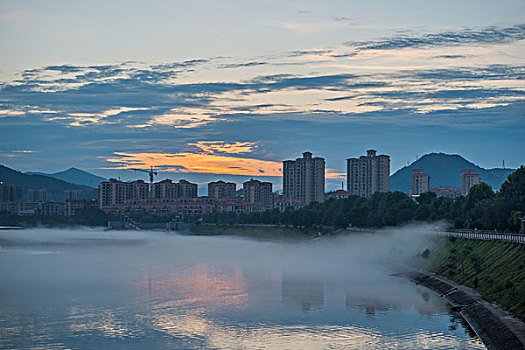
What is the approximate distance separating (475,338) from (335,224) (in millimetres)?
75598

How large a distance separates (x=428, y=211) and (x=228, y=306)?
172 ft

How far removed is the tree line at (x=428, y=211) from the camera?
230ft

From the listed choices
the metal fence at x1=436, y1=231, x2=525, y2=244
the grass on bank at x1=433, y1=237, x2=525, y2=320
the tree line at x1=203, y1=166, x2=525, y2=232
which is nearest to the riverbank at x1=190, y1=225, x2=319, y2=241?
the tree line at x1=203, y1=166, x2=525, y2=232

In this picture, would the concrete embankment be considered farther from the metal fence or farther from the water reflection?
the water reflection

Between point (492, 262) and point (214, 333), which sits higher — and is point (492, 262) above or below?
above

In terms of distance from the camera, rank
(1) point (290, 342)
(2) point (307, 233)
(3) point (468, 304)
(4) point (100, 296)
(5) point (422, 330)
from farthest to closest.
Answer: (2) point (307, 233), (4) point (100, 296), (3) point (468, 304), (5) point (422, 330), (1) point (290, 342)

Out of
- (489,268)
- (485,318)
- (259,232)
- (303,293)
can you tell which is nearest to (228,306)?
(303,293)

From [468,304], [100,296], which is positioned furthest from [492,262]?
[100,296]

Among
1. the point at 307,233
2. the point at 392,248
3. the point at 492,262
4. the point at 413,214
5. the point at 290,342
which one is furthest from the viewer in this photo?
the point at 307,233

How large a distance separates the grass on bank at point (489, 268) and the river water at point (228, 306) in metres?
2.69

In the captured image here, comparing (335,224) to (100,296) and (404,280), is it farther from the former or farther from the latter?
(100,296)

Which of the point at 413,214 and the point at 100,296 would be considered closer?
the point at 100,296

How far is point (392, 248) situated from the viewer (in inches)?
3127

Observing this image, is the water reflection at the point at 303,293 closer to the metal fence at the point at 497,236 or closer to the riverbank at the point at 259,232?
the metal fence at the point at 497,236
